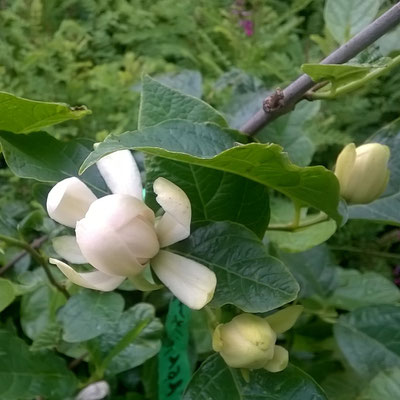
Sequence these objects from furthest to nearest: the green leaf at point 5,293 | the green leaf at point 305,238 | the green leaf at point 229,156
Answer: the green leaf at point 305,238, the green leaf at point 5,293, the green leaf at point 229,156

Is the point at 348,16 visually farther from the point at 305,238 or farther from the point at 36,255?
the point at 36,255

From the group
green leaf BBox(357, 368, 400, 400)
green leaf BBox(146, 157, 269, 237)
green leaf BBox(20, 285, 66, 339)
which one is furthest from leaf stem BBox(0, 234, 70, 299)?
green leaf BBox(357, 368, 400, 400)

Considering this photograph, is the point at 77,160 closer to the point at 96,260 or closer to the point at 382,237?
the point at 96,260

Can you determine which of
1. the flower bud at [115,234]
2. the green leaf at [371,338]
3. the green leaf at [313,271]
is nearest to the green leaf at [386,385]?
the green leaf at [371,338]

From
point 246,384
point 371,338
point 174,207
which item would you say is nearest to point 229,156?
point 174,207

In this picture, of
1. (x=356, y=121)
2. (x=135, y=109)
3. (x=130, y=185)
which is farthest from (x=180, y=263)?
(x=356, y=121)

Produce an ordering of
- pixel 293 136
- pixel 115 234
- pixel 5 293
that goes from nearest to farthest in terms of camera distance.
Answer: pixel 115 234, pixel 5 293, pixel 293 136

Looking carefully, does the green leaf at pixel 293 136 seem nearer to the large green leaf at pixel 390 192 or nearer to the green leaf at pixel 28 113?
the large green leaf at pixel 390 192
